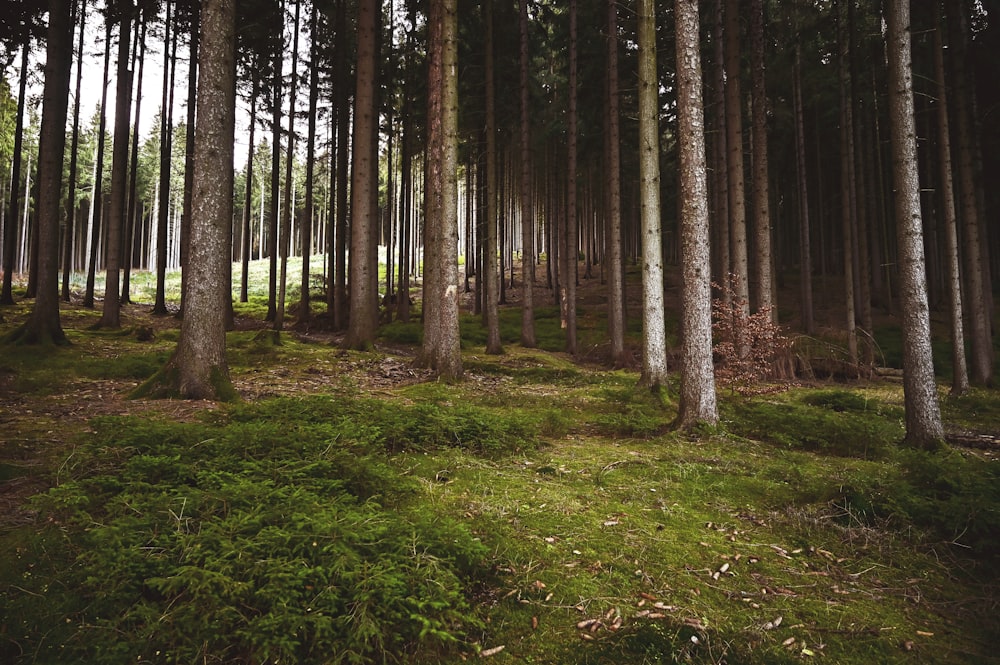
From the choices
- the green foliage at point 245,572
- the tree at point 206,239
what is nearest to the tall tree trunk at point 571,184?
the tree at point 206,239

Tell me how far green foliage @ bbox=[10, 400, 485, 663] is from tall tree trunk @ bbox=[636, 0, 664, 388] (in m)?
8.05

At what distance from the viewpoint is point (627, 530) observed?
4418 mm

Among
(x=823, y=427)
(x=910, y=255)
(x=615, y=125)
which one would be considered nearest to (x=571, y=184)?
(x=615, y=125)

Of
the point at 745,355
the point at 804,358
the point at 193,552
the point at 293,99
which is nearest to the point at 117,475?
the point at 193,552

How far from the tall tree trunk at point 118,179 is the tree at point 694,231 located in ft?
59.8

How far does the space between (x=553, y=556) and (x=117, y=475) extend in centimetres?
341

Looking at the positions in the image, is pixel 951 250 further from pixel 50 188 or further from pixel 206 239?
pixel 50 188

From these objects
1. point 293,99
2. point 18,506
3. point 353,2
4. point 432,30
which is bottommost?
point 18,506

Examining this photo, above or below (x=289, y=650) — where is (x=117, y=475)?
above

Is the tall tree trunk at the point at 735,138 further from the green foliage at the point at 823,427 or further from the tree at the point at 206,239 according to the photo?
the tree at the point at 206,239

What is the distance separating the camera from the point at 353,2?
2241 centimetres

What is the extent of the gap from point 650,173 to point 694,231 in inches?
126

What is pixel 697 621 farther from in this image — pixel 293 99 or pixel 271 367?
pixel 293 99

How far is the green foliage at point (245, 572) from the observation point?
2.40 metres
